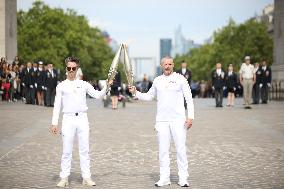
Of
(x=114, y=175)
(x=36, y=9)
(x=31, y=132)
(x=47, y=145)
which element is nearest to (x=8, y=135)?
(x=31, y=132)

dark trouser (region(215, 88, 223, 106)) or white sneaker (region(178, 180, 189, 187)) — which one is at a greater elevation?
dark trouser (region(215, 88, 223, 106))

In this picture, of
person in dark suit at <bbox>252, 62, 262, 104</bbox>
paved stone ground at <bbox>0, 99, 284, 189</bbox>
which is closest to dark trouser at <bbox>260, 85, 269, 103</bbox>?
person in dark suit at <bbox>252, 62, 262, 104</bbox>

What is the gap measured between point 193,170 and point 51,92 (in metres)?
17.7

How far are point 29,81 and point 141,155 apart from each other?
56.2ft

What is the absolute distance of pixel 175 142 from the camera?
8.23 meters

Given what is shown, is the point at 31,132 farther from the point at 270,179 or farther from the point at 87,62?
the point at 87,62

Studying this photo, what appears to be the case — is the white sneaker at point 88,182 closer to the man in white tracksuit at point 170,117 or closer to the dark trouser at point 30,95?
the man in white tracksuit at point 170,117

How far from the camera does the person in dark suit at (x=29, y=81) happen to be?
1064 inches

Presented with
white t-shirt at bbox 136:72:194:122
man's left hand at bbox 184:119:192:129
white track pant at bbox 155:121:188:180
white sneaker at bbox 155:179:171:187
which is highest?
white t-shirt at bbox 136:72:194:122

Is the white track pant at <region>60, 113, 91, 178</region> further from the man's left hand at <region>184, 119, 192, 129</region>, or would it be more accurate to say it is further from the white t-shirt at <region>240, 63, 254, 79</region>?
the white t-shirt at <region>240, 63, 254, 79</region>

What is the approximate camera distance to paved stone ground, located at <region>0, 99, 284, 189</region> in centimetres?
847

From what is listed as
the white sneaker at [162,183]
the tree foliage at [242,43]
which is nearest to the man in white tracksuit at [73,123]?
the white sneaker at [162,183]

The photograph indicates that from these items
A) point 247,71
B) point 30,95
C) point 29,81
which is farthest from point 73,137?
point 30,95

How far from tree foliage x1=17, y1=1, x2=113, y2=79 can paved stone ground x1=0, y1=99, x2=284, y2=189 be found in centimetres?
5051
